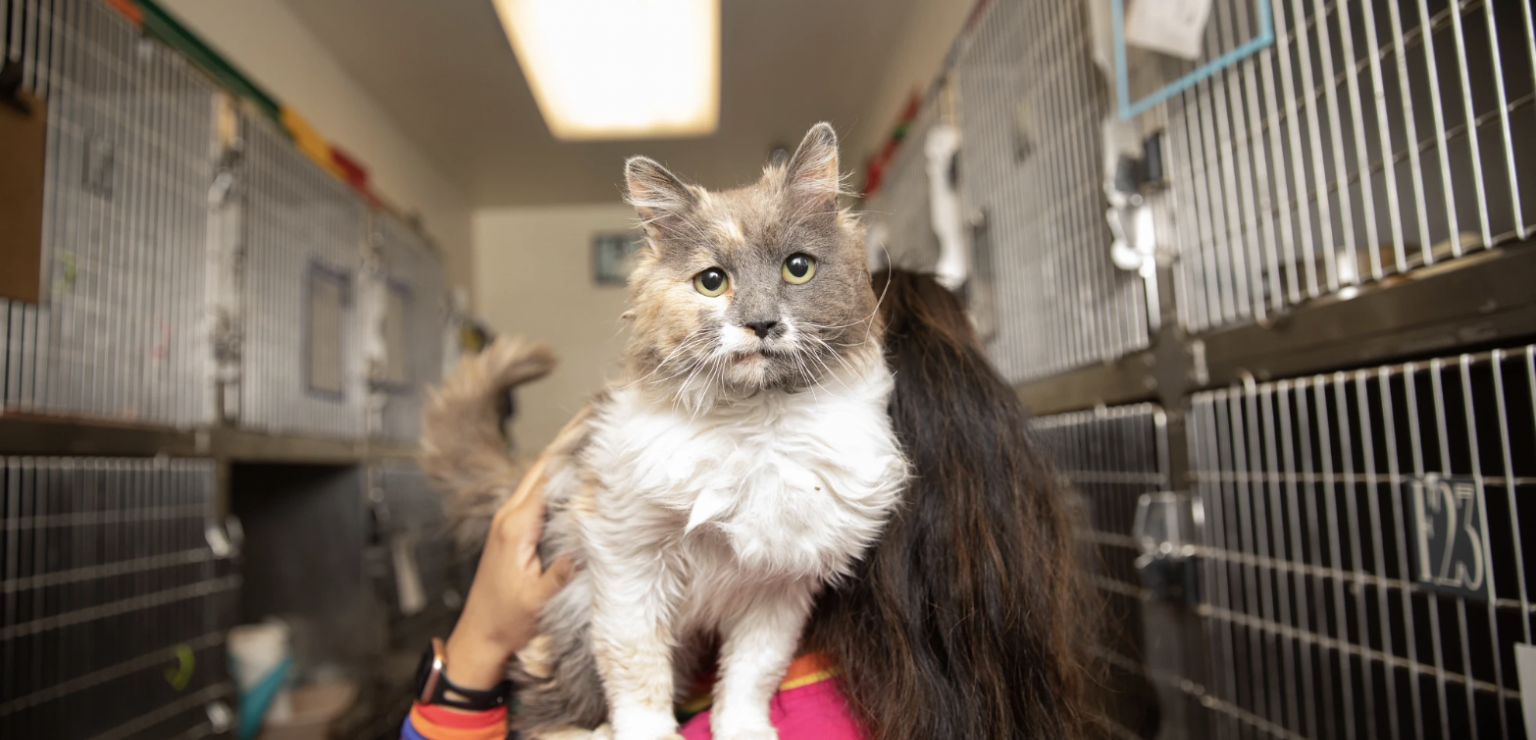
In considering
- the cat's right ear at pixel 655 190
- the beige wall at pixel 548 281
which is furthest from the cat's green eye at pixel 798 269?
the beige wall at pixel 548 281

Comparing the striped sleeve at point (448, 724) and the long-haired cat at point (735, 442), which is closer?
the long-haired cat at point (735, 442)

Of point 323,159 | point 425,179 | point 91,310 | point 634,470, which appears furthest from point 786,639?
point 425,179

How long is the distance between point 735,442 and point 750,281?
14cm

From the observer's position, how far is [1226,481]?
1008 mm

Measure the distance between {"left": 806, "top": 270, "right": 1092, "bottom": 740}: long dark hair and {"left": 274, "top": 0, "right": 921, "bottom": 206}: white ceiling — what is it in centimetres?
Result: 173

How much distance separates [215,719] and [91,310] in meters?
0.84

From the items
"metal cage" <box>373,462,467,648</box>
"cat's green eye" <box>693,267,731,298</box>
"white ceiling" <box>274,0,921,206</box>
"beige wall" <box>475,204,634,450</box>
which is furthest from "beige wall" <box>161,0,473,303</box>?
"cat's green eye" <box>693,267,731,298</box>

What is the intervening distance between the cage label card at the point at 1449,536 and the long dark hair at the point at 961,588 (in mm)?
298

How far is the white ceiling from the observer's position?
275 cm

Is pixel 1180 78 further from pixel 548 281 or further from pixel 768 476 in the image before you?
pixel 548 281

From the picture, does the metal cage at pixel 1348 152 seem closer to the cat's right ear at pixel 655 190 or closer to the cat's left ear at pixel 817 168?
the cat's left ear at pixel 817 168

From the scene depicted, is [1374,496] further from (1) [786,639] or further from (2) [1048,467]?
(1) [786,639]

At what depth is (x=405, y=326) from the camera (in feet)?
9.87

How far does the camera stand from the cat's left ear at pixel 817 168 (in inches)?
29.0
